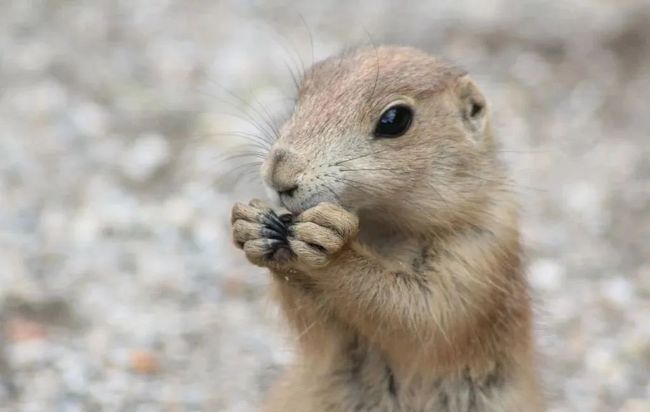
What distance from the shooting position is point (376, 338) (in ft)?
9.86

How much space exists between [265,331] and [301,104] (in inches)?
64.4

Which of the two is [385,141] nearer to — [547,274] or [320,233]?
[320,233]

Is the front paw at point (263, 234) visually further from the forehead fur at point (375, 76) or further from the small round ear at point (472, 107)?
the small round ear at point (472, 107)

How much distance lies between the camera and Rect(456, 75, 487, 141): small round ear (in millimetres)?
3205

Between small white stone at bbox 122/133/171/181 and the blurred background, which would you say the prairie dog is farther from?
small white stone at bbox 122/133/171/181

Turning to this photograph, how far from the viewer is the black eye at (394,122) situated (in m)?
2.94

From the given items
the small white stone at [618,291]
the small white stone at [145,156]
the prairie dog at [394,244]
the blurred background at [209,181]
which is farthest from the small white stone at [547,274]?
the small white stone at [145,156]

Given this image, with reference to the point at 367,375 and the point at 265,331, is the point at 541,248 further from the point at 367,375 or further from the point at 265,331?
the point at 367,375

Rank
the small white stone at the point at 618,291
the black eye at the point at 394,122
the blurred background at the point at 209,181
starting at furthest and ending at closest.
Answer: the small white stone at the point at 618,291
the blurred background at the point at 209,181
the black eye at the point at 394,122

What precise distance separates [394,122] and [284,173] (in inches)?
16.3

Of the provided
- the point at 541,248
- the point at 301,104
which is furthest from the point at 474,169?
the point at 541,248

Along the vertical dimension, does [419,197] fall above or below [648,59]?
below

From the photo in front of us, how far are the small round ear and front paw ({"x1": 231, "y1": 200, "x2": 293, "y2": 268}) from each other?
0.71 metres

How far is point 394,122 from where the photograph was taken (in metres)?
2.96
